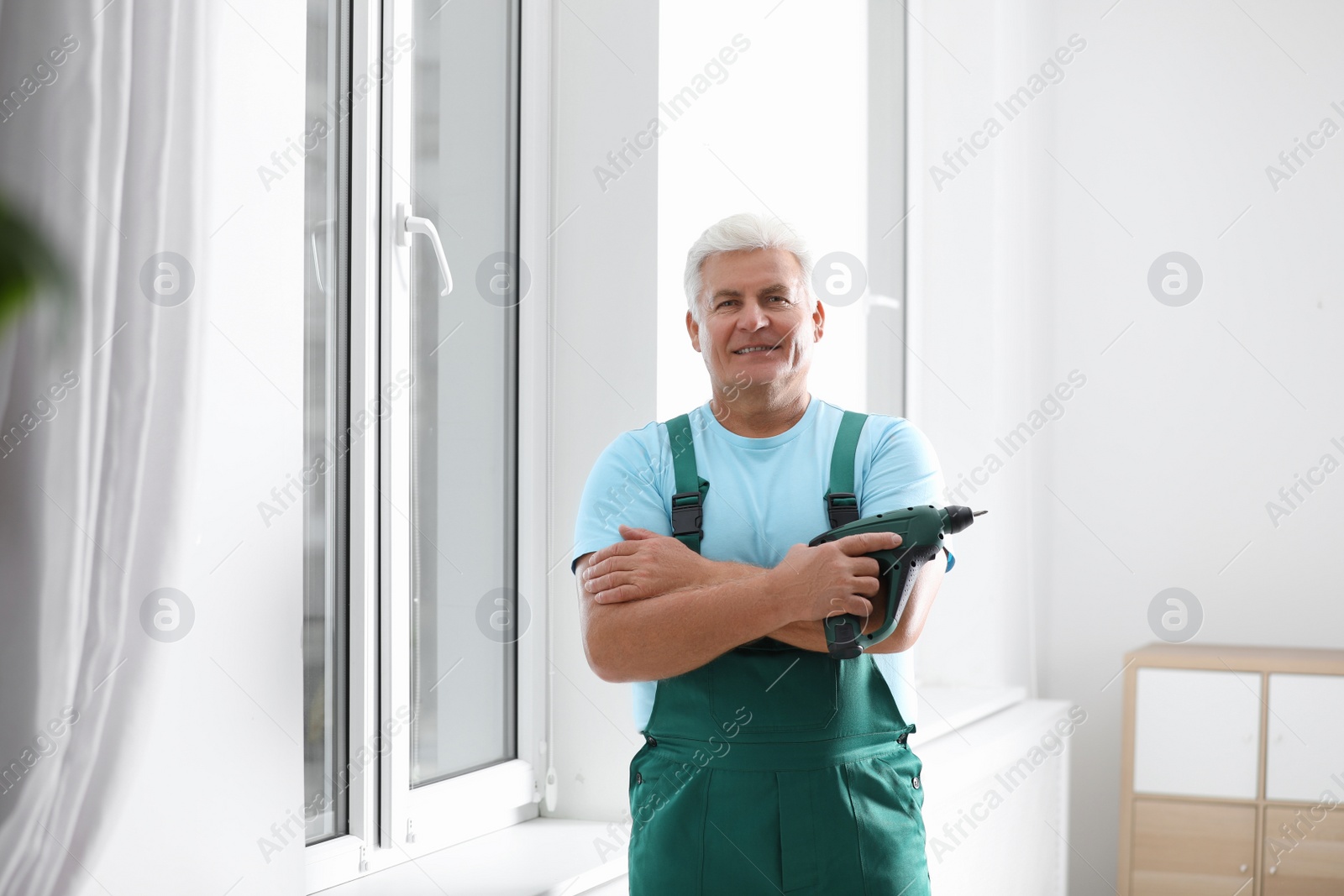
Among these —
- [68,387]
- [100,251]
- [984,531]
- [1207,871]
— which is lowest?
[1207,871]

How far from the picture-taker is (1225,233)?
12.0 ft

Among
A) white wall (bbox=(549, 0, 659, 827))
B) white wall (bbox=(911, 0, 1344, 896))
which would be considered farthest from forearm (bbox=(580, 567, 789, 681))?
white wall (bbox=(911, 0, 1344, 896))

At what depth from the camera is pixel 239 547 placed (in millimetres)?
1105

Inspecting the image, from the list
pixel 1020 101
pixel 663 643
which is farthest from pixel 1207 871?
pixel 663 643

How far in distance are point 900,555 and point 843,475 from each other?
0.19 m

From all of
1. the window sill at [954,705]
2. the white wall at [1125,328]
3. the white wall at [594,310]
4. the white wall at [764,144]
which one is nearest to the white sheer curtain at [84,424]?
the white wall at [764,144]

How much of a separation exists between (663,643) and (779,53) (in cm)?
182

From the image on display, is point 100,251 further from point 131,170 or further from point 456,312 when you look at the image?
point 456,312

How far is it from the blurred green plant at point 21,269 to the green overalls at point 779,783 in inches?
39.0

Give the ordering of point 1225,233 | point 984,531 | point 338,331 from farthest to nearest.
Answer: point 1225,233 → point 984,531 → point 338,331

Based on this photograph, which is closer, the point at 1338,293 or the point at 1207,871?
the point at 1207,871

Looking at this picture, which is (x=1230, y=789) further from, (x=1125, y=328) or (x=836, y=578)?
(x=836, y=578)

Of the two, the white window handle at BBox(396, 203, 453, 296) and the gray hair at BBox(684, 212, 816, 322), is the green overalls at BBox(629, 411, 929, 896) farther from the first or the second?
the white window handle at BBox(396, 203, 453, 296)

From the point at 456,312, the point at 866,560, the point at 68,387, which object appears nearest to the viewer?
the point at 68,387
